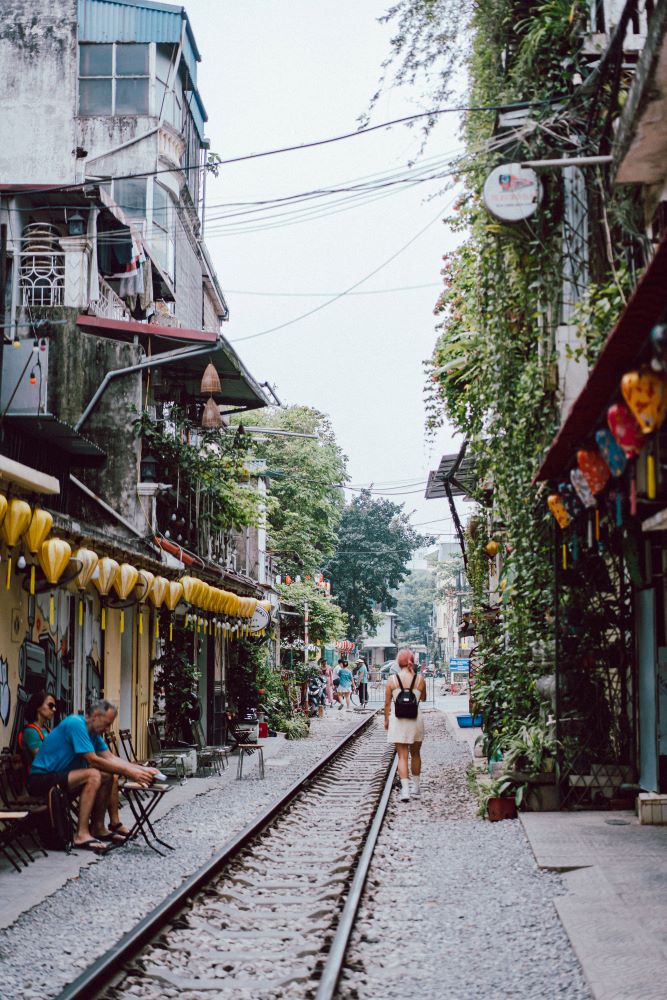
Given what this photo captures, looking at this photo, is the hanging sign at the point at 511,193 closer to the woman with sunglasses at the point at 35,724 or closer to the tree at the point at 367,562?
the woman with sunglasses at the point at 35,724

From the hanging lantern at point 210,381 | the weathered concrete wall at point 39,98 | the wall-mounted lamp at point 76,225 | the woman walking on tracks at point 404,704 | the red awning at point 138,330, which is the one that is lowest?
the woman walking on tracks at point 404,704

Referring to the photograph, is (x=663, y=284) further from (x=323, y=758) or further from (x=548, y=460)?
(x=323, y=758)

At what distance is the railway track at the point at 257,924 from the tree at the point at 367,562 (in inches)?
1789

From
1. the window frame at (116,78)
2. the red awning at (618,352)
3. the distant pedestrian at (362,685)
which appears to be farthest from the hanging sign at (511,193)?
the distant pedestrian at (362,685)

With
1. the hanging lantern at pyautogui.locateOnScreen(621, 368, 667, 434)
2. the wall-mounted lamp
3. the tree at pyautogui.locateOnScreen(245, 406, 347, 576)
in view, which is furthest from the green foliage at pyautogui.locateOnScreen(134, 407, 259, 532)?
the tree at pyautogui.locateOnScreen(245, 406, 347, 576)

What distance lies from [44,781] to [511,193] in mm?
7998

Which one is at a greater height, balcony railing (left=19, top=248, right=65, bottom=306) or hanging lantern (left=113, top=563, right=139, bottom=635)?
balcony railing (left=19, top=248, right=65, bottom=306)

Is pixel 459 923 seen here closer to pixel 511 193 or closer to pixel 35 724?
pixel 35 724

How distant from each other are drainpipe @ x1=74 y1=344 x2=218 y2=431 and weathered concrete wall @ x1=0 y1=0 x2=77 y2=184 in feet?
26.5

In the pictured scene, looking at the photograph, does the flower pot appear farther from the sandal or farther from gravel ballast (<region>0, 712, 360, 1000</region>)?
the sandal

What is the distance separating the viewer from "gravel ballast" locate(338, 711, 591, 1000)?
6.78m

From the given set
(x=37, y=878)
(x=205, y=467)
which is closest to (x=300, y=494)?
(x=205, y=467)

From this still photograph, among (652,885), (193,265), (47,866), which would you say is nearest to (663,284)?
(652,885)

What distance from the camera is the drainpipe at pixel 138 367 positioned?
60.6ft
